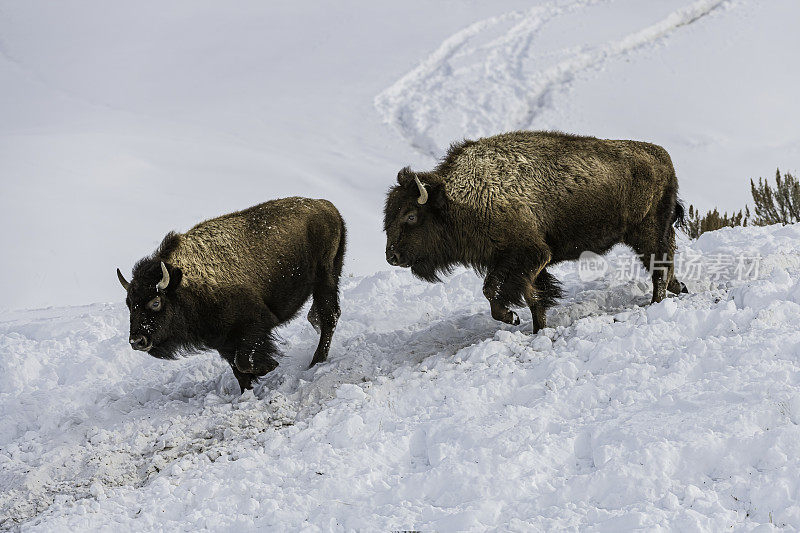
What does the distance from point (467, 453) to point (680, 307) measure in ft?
9.18

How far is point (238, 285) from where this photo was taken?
24.1ft

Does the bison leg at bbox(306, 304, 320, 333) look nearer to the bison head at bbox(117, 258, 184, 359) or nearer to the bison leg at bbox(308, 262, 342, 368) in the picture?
the bison leg at bbox(308, 262, 342, 368)

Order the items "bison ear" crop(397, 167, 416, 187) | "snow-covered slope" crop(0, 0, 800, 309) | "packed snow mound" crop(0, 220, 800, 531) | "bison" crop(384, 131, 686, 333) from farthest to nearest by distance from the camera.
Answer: "snow-covered slope" crop(0, 0, 800, 309) → "bison ear" crop(397, 167, 416, 187) → "bison" crop(384, 131, 686, 333) → "packed snow mound" crop(0, 220, 800, 531)

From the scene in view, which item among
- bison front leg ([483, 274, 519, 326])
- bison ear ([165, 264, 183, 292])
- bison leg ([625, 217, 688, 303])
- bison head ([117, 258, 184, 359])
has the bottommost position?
bison head ([117, 258, 184, 359])

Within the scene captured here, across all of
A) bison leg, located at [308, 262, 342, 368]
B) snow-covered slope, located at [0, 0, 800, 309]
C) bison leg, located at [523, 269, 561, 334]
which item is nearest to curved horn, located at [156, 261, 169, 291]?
bison leg, located at [308, 262, 342, 368]

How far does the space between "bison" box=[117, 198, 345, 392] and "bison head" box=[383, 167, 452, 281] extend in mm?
1079

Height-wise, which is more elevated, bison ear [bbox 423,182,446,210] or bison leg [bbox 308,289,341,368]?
bison ear [bbox 423,182,446,210]

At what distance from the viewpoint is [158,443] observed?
21.0ft

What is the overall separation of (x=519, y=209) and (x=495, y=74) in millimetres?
19925

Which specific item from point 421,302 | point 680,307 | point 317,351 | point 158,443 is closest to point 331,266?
point 317,351

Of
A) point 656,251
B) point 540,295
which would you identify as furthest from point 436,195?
point 656,251

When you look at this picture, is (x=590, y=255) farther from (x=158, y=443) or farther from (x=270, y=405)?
→ (x=158, y=443)

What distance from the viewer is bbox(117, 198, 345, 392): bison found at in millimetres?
7125

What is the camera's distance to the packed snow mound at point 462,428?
4.20m
